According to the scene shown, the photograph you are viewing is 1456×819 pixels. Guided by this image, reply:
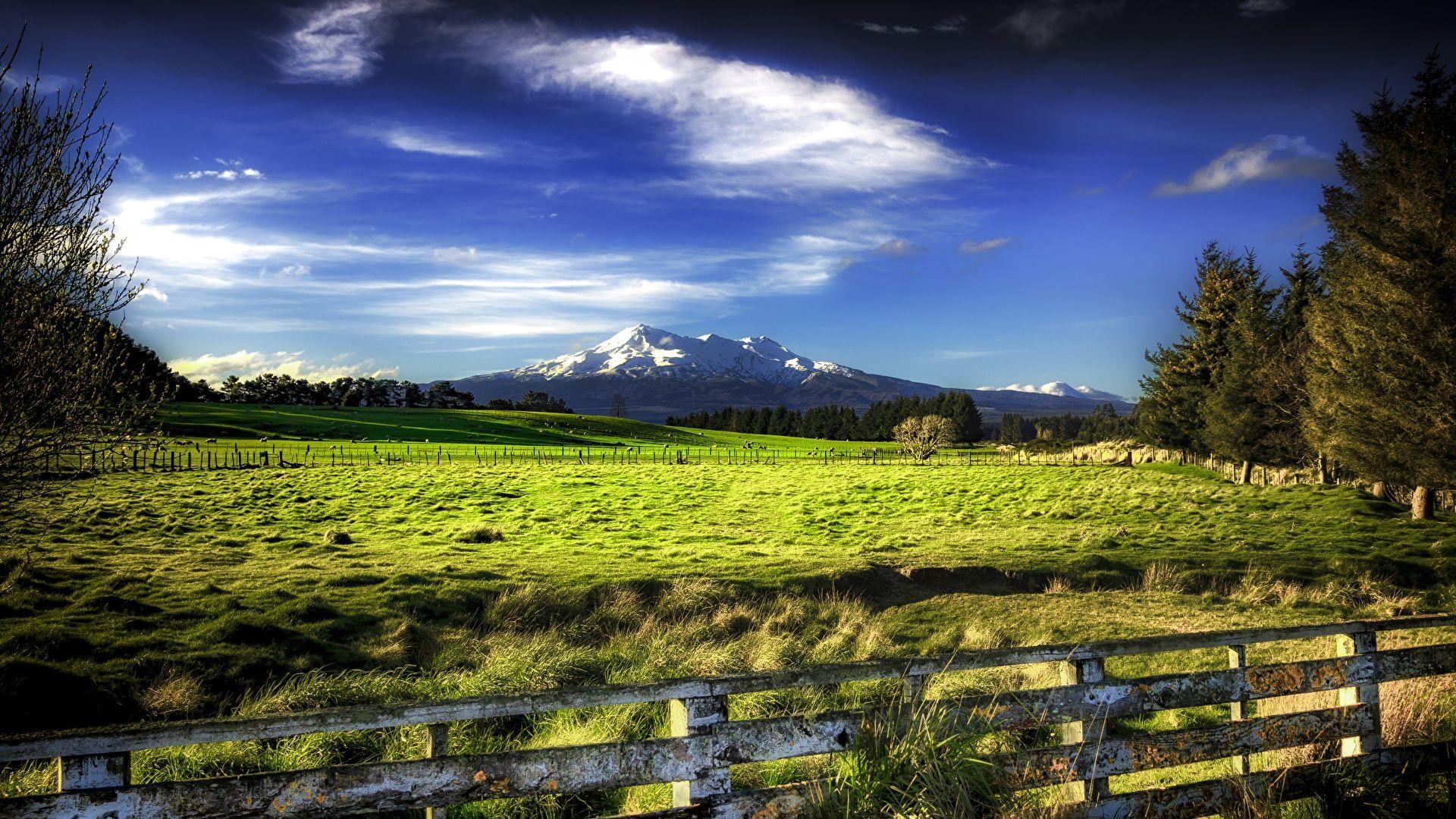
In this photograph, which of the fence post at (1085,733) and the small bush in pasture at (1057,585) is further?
the small bush in pasture at (1057,585)

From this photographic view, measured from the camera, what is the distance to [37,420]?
12.6 meters

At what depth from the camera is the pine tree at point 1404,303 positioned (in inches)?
1015

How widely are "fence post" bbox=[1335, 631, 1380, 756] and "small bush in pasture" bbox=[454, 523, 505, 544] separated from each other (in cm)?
2658

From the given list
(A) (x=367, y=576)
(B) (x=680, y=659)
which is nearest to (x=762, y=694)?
(B) (x=680, y=659)

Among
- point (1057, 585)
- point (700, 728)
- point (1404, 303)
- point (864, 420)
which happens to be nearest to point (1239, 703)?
point (700, 728)

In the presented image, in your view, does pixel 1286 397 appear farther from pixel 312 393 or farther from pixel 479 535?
pixel 312 393

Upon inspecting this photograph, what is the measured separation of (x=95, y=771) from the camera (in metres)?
3.60

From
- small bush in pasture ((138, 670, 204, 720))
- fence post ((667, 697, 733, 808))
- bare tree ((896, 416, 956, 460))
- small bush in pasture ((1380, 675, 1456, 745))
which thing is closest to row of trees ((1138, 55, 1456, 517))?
small bush in pasture ((1380, 675, 1456, 745))

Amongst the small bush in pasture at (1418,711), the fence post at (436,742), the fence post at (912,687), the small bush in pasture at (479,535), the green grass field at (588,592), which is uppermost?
the fence post at (912,687)

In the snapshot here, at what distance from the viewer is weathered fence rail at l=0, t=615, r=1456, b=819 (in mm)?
3693

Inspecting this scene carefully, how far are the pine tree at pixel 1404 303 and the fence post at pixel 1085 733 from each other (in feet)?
95.7

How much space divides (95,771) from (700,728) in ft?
9.67

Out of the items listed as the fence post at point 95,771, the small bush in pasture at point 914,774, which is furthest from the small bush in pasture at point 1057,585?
the fence post at point 95,771

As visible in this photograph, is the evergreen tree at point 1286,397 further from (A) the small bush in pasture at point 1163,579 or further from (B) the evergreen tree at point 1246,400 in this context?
(A) the small bush in pasture at point 1163,579
